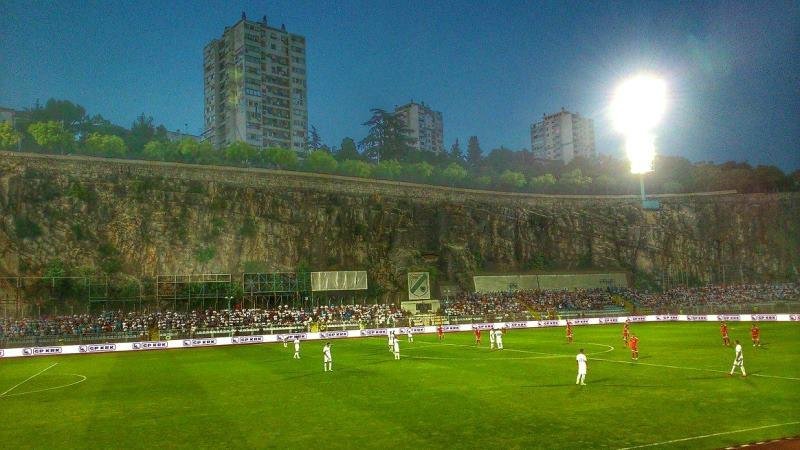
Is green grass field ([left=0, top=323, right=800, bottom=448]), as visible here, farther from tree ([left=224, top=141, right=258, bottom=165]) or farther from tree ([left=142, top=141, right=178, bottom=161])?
tree ([left=224, top=141, right=258, bottom=165])

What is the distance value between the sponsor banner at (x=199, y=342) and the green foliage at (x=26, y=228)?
34464mm

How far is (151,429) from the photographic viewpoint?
65.1 feet

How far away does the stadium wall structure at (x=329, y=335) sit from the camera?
1993 inches

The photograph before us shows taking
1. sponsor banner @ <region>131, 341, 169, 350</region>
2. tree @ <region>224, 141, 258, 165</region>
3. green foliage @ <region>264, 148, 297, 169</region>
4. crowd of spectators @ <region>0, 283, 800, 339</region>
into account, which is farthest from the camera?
green foliage @ <region>264, 148, 297, 169</region>

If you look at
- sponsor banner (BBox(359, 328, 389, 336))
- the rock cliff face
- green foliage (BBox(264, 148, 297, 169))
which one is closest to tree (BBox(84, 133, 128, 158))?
the rock cliff face

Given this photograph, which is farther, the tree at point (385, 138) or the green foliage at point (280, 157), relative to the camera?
the tree at point (385, 138)

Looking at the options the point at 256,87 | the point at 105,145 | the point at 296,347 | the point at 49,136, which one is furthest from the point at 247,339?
the point at 256,87

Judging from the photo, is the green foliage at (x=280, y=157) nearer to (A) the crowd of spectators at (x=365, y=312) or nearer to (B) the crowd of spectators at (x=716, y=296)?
(A) the crowd of spectators at (x=365, y=312)

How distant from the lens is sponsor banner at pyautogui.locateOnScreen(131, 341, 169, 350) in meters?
52.9

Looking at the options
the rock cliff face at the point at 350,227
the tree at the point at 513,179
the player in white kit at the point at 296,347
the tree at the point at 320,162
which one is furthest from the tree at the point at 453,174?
the player in white kit at the point at 296,347

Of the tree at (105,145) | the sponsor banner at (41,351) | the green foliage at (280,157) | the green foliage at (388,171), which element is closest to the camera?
the sponsor banner at (41,351)

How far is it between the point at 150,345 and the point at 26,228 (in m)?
34.8

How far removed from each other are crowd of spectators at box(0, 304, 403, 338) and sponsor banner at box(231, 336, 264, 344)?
3019 mm

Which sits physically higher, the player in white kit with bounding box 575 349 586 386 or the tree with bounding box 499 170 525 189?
the tree with bounding box 499 170 525 189
